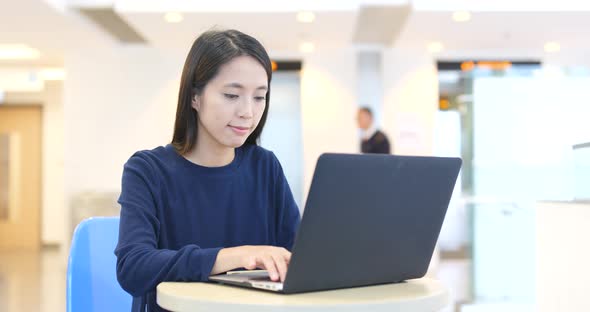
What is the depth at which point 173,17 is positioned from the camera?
905 centimetres

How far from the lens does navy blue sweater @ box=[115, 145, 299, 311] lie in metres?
1.50

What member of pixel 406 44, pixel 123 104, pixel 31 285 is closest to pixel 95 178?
pixel 123 104

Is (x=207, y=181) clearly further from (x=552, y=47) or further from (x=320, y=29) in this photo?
(x=552, y=47)

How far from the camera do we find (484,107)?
291 inches

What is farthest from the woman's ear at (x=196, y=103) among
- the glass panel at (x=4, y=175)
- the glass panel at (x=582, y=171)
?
the glass panel at (x=4, y=175)

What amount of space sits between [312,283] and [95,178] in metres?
10.5

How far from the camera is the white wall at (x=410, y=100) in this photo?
11.3 m

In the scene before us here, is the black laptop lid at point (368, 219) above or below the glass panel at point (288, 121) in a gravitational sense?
below

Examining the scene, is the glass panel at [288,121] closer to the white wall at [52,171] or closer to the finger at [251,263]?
the white wall at [52,171]

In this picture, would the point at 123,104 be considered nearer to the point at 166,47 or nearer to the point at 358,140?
the point at 166,47

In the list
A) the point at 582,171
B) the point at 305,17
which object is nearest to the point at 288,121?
the point at 305,17

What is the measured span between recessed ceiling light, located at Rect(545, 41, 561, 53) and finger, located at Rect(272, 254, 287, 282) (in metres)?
10.2

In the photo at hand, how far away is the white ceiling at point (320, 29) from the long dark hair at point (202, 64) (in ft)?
21.9

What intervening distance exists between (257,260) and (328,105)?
10.1 meters
